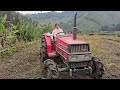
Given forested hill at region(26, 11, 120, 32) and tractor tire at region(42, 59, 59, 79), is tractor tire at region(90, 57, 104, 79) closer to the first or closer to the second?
tractor tire at region(42, 59, 59, 79)

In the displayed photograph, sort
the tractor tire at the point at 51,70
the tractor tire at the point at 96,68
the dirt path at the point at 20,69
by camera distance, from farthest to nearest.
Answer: the dirt path at the point at 20,69, the tractor tire at the point at 96,68, the tractor tire at the point at 51,70

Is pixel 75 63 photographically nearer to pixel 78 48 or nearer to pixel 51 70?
pixel 78 48

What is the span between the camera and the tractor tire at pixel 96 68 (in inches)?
240

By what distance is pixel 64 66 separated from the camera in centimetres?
629

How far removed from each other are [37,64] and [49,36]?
113cm

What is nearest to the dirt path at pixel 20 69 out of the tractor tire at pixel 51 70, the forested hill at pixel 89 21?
the tractor tire at pixel 51 70

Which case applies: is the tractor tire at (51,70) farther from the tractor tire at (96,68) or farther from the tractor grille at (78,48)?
the tractor tire at (96,68)

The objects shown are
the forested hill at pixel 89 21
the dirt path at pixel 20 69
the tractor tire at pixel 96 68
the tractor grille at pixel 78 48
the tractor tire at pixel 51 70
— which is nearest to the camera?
the tractor tire at pixel 51 70

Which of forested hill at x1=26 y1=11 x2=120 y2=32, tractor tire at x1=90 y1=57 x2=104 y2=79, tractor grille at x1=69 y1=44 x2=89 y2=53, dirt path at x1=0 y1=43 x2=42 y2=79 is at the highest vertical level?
tractor grille at x1=69 y1=44 x2=89 y2=53

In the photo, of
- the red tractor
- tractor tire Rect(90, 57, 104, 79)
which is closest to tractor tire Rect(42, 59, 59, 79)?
the red tractor

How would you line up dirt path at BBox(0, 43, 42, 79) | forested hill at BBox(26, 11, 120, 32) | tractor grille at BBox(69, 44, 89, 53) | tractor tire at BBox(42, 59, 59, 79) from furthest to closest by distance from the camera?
forested hill at BBox(26, 11, 120, 32) < dirt path at BBox(0, 43, 42, 79) < tractor grille at BBox(69, 44, 89, 53) < tractor tire at BBox(42, 59, 59, 79)

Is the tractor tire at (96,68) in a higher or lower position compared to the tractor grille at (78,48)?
lower

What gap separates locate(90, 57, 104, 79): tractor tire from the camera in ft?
20.0
